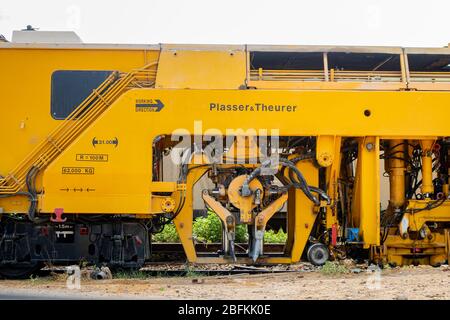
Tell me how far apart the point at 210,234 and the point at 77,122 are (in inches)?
214

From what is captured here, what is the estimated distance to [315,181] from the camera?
397 inches

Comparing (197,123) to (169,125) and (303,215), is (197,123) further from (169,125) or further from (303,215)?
(303,215)

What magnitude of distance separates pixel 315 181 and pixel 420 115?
183cm

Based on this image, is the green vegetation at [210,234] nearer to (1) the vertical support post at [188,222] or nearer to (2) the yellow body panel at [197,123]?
(2) the yellow body panel at [197,123]

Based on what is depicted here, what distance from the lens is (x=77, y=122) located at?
9852mm

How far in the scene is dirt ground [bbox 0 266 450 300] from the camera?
777 centimetres

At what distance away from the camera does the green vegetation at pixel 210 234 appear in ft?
45.9

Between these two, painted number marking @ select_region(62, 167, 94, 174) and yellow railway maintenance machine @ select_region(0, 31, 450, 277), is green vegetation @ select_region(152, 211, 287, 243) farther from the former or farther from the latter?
painted number marking @ select_region(62, 167, 94, 174)

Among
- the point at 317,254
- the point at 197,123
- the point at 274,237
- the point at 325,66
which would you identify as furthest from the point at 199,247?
the point at 325,66

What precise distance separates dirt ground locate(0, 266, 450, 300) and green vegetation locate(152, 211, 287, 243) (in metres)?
4.10

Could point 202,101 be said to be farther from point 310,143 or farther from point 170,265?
point 170,265

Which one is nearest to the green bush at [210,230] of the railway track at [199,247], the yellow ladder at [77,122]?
the railway track at [199,247]

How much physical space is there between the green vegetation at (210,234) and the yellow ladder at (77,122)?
4.94m
